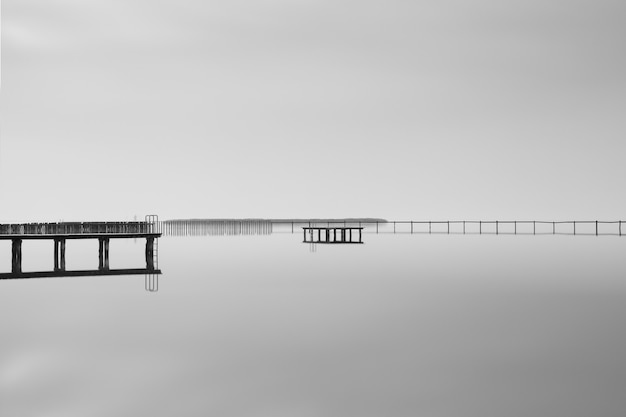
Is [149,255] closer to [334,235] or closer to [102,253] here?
[102,253]

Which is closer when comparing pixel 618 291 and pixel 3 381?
pixel 3 381

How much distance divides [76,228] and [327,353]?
15.2 meters

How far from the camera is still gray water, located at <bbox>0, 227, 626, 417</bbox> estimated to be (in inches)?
Answer: 275

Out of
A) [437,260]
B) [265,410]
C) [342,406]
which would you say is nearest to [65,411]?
[265,410]

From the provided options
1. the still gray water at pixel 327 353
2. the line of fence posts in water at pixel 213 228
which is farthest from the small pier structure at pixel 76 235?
the line of fence posts in water at pixel 213 228

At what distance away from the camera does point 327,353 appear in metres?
9.26

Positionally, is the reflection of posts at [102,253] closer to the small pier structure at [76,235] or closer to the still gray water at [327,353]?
the small pier structure at [76,235]

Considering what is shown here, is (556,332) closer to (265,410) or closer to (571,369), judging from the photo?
(571,369)

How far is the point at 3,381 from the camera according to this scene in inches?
310

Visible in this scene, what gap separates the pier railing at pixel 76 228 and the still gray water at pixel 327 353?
472cm

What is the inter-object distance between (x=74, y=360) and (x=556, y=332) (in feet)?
26.4

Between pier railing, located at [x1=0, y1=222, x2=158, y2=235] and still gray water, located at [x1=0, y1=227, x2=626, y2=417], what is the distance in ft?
15.5

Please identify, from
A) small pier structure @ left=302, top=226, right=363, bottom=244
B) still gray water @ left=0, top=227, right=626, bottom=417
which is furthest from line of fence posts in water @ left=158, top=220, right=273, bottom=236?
still gray water @ left=0, top=227, right=626, bottom=417

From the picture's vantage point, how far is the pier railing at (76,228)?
21312mm
